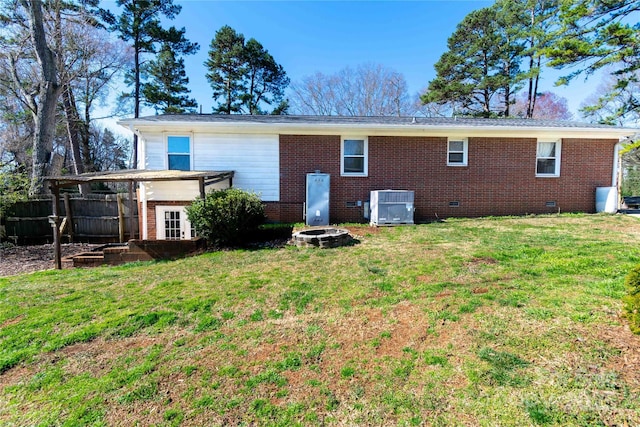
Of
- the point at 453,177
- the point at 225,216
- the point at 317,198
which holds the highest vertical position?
the point at 453,177

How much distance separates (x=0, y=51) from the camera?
12.3 m

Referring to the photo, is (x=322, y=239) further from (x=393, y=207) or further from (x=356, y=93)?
(x=356, y=93)

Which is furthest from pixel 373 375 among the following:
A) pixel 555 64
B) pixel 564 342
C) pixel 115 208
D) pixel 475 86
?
pixel 475 86

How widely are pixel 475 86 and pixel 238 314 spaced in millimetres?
21563

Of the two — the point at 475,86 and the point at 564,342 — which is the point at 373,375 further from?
the point at 475,86

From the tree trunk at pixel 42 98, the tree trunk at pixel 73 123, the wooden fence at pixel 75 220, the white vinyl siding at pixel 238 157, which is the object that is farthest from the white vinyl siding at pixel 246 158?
the tree trunk at pixel 73 123

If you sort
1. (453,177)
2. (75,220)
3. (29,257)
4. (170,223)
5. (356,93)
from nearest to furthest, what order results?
(29,257) < (170,223) < (453,177) < (75,220) < (356,93)

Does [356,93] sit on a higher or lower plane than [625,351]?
higher

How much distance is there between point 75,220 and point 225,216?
293 inches

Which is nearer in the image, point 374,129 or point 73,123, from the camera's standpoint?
point 374,129

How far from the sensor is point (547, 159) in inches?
400

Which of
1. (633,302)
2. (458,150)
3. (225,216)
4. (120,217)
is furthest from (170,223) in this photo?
(633,302)

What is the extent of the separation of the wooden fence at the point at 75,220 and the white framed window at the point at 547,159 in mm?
14247

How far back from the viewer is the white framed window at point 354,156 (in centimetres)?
983
